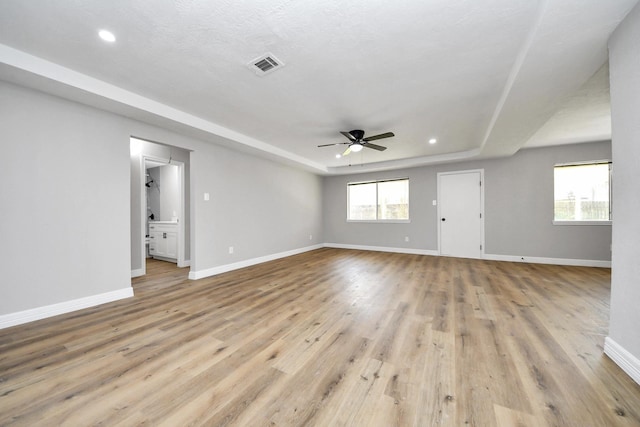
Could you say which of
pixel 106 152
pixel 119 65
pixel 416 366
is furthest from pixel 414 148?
pixel 106 152

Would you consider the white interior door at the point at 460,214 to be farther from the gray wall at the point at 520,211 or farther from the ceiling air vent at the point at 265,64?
the ceiling air vent at the point at 265,64

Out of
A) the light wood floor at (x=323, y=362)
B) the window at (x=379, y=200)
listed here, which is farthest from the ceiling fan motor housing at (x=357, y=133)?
the window at (x=379, y=200)

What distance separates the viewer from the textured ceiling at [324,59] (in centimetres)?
162

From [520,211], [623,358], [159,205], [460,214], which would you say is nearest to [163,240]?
[159,205]

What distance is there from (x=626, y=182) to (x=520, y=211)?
166 inches

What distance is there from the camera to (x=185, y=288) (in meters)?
3.35

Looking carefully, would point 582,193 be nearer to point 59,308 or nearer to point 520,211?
point 520,211

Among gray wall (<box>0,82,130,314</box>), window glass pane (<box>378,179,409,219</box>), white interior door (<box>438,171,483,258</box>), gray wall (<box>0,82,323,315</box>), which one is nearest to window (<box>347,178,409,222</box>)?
window glass pane (<box>378,179,409,219</box>)

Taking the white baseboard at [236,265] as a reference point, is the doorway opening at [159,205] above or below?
above

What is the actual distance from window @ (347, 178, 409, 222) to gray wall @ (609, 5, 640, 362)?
15.4 feet

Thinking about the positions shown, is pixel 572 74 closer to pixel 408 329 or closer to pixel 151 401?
pixel 408 329

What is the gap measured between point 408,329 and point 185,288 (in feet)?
9.89

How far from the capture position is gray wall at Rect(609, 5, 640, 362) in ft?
4.82

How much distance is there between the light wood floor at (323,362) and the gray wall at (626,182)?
0.35m
